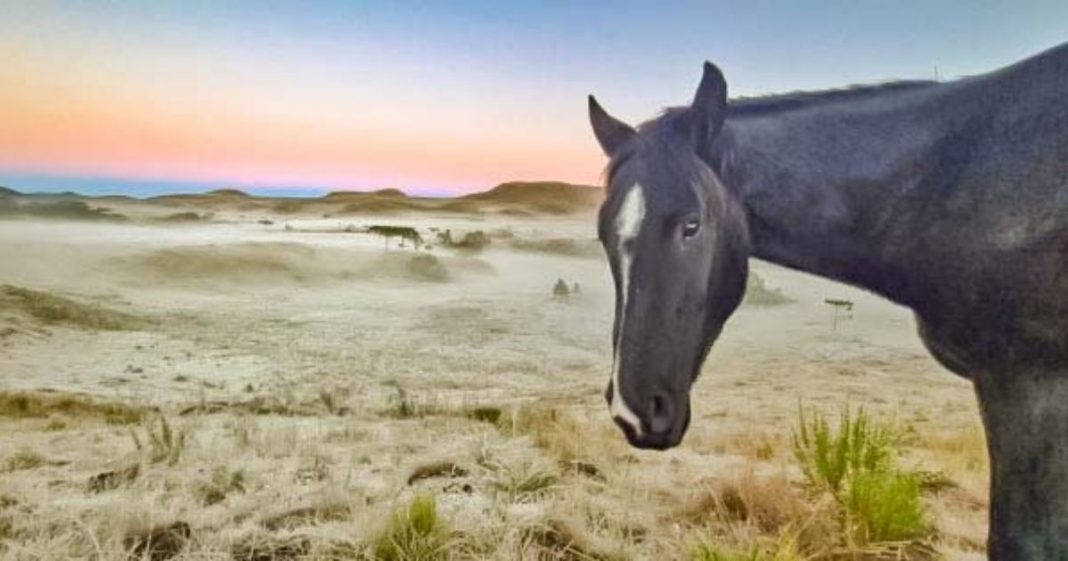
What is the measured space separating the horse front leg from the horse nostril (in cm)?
57

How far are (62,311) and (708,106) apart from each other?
2.08 metres

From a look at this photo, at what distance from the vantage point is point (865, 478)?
1973mm

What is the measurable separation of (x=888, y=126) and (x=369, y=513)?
1431 mm

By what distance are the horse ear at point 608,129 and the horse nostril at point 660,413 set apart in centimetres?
47

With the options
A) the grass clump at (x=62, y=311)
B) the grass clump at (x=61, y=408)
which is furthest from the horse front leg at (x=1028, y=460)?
the grass clump at (x=62, y=311)

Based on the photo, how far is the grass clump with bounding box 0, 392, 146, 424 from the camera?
2312 millimetres

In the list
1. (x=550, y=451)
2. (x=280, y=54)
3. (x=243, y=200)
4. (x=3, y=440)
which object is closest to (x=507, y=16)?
(x=280, y=54)

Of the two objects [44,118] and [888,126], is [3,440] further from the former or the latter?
[888,126]

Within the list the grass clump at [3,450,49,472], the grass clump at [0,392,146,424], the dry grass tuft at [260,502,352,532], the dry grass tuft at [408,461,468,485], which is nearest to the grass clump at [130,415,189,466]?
the grass clump at [0,392,146,424]

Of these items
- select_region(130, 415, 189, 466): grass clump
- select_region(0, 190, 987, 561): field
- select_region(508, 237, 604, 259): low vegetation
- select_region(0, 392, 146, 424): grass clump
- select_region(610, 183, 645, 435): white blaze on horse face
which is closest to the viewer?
select_region(610, 183, 645, 435): white blaze on horse face

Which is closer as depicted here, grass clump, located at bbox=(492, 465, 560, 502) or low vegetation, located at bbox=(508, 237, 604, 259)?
grass clump, located at bbox=(492, 465, 560, 502)

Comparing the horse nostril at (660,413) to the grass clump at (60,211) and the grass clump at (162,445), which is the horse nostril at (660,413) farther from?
the grass clump at (60,211)

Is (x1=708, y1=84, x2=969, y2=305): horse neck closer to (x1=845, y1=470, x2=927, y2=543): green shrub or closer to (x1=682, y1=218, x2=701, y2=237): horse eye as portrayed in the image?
(x1=682, y1=218, x2=701, y2=237): horse eye

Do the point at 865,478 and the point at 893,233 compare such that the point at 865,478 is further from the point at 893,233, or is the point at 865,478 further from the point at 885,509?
the point at 893,233
